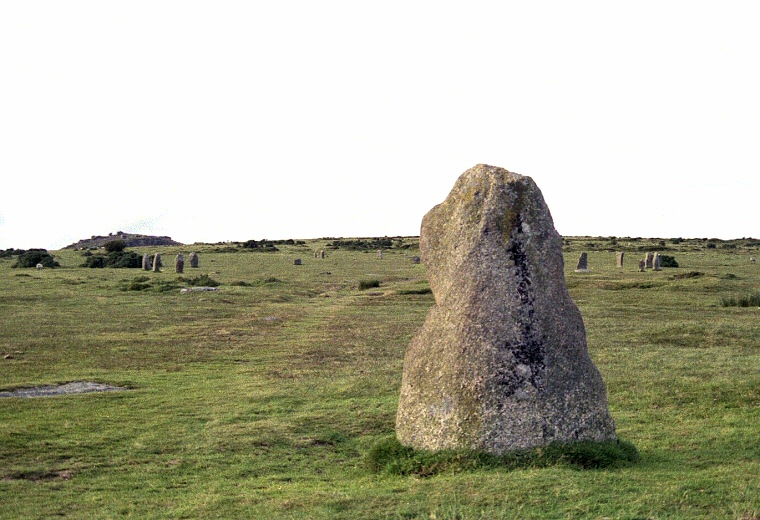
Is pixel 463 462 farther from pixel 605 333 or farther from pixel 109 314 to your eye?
pixel 109 314

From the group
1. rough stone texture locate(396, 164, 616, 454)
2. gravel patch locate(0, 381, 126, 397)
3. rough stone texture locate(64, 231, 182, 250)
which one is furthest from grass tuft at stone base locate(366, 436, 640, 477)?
rough stone texture locate(64, 231, 182, 250)

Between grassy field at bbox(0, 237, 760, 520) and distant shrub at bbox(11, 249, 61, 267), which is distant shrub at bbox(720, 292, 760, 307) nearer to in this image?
grassy field at bbox(0, 237, 760, 520)

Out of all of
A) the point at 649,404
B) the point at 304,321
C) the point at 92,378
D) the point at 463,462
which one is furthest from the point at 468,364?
the point at 304,321

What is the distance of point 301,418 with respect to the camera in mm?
14125

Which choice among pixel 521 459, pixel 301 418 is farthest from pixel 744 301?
pixel 521 459

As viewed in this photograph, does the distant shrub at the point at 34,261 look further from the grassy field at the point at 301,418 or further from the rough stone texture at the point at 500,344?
the rough stone texture at the point at 500,344

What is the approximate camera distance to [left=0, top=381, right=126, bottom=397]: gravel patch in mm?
16094

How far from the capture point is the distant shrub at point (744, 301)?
31.1 m

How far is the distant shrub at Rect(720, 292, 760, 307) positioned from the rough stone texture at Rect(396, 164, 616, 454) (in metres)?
22.9

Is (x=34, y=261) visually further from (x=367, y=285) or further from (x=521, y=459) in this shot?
(x=521, y=459)

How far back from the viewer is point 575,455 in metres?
10.1

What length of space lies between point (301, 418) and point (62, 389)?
18.7ft

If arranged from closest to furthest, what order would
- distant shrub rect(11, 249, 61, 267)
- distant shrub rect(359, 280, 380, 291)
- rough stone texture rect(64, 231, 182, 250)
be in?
distant shrub rect(359, 280, 380, 291), distant shrub rect(11, 249, 61, 267), rough stone texture rect(64, 231, 182, 250)

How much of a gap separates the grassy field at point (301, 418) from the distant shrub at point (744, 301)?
715 millimetres
